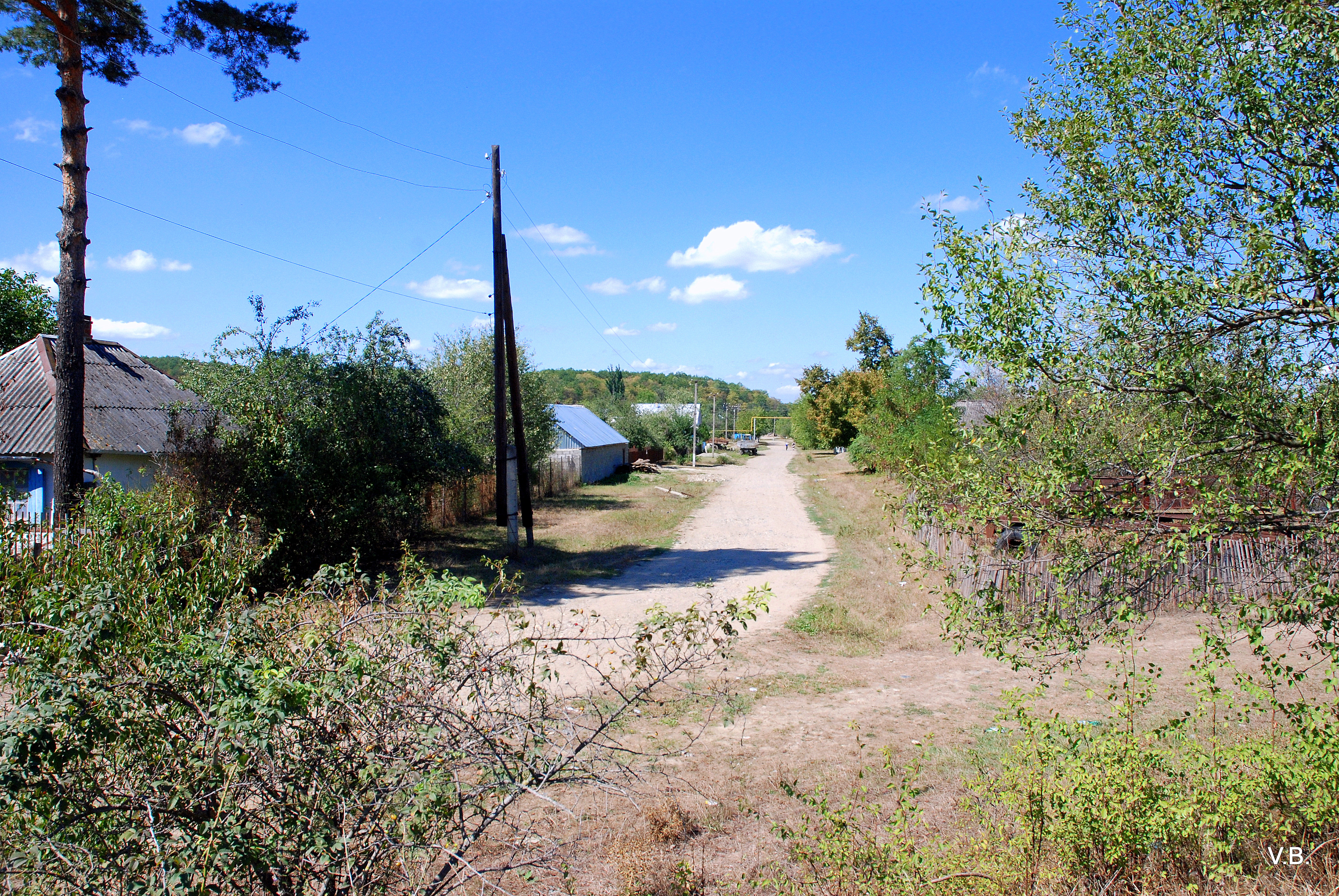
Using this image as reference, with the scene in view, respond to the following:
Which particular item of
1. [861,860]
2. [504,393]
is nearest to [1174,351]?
[861,860]

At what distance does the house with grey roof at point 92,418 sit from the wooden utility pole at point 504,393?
505 cm

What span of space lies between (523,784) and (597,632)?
20.6 ft

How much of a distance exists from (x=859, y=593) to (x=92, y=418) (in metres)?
15.0

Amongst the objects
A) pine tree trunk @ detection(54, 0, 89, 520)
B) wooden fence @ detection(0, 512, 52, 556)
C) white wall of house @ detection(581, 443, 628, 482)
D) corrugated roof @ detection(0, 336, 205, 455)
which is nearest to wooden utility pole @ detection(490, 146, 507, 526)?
corrugated roof @ detection(0, 336, 205, 455)

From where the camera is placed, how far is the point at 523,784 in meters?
3.34

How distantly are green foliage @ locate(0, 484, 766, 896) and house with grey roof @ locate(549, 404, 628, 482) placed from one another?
84.7 feet

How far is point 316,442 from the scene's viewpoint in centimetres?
1255

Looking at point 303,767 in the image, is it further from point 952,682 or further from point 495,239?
point 495,239

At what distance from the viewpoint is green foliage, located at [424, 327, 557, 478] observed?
2217cm

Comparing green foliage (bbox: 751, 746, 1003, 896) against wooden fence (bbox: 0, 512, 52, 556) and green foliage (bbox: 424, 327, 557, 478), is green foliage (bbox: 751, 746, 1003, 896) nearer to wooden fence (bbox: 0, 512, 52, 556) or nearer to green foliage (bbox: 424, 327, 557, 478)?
wooden fence (bbox: 0, 512, 52, 556)

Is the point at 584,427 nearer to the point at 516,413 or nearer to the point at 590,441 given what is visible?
the point at 590,441

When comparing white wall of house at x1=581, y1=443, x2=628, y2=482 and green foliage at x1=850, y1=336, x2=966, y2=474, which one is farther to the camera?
white wall of house at x1=581, y1=443, x2=628, y2=482

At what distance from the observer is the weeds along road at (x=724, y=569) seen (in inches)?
458

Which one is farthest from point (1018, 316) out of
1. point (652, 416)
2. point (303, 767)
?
point (652, 416)
